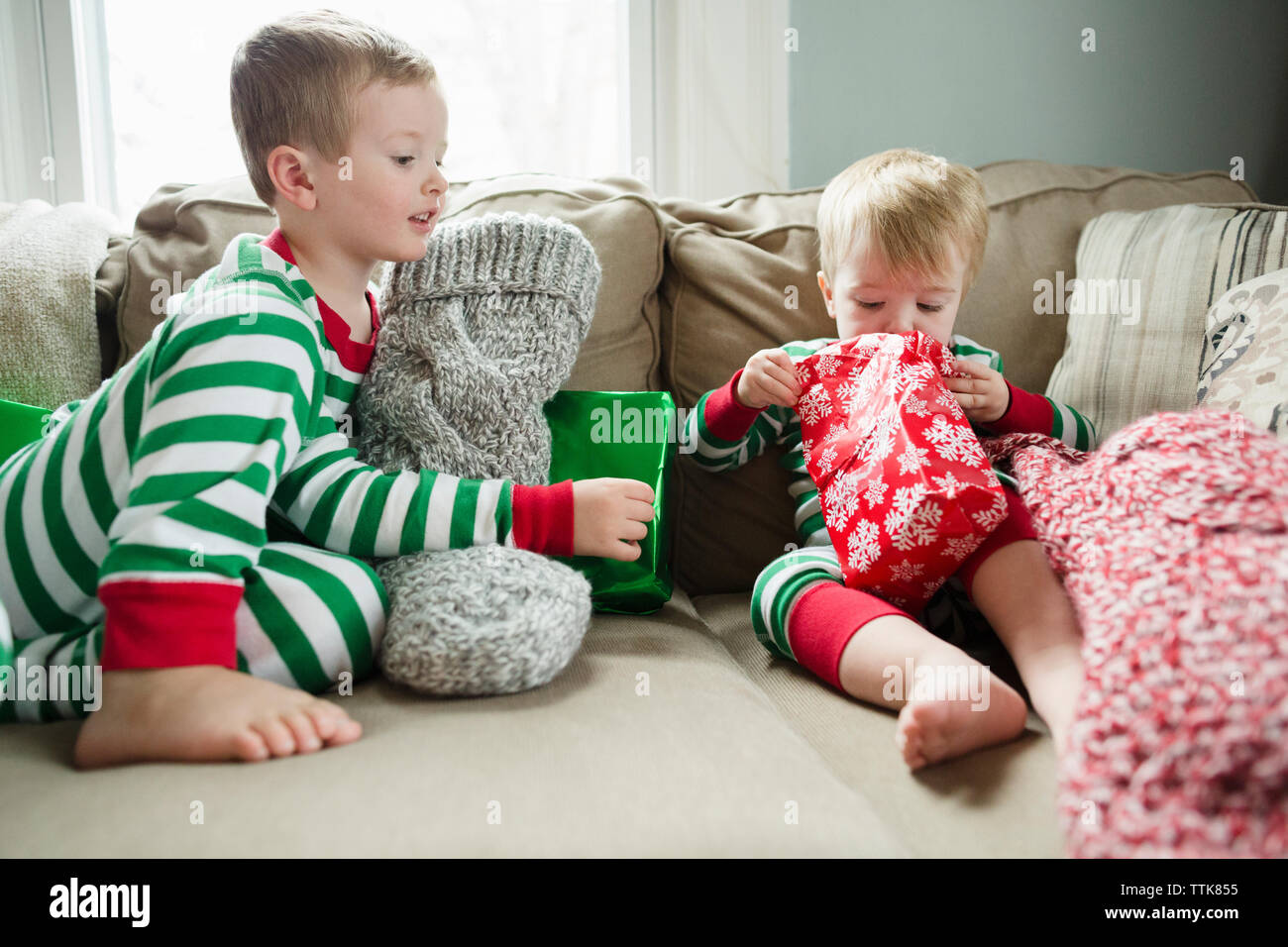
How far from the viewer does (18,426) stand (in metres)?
0.99

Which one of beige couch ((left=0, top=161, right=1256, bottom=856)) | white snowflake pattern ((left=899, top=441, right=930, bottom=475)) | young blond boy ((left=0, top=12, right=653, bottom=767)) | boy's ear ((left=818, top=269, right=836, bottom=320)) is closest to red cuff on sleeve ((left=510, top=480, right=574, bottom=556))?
young blond boy ((left=0, top=12, right=653, bottom=767))

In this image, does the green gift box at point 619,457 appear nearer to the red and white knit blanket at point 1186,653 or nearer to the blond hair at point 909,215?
the blond hair at point 909,215

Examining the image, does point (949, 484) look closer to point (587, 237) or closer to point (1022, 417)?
point (1022, 417)

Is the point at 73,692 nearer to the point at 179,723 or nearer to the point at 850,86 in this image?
the point at 179,723

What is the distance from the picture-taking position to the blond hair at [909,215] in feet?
3.50

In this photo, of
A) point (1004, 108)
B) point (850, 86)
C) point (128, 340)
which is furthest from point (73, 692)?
point (1004, 108)

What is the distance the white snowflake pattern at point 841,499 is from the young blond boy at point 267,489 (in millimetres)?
198

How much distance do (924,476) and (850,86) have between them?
3.64ft

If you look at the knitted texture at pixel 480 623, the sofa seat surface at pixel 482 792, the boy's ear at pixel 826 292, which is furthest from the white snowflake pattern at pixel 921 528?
the boy's ear at pixel 826 292

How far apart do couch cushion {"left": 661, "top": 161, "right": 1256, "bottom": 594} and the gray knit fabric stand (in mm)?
223

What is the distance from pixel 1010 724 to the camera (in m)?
0.73

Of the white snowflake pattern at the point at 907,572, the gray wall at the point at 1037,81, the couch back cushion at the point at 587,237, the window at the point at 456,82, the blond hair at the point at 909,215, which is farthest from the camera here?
the window at the point at 456,82

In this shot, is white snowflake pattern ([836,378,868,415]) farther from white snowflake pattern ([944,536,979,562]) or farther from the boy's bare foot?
the boy's bare foot

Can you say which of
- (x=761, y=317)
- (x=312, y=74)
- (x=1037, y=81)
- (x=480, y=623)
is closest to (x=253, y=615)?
(x=480, y=623)
